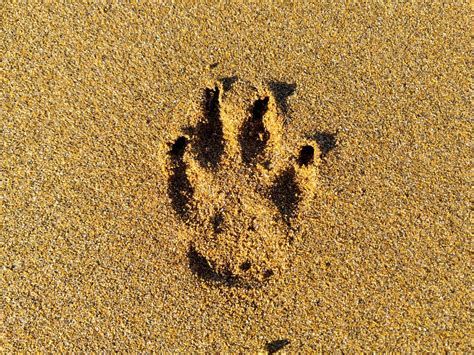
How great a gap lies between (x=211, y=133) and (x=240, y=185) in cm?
24

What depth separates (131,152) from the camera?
60.6 inches

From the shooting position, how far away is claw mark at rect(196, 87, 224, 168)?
154 cm

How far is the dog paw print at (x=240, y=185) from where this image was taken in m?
1.51

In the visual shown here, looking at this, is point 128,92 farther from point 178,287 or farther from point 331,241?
point 331,241

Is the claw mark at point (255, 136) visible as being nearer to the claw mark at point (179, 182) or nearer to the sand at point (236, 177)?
the sand at point (236, 177)

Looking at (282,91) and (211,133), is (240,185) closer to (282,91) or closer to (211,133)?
(211,133)

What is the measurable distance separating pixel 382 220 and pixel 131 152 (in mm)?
1015

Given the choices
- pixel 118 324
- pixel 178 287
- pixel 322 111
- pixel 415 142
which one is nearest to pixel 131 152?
pixel 178 287

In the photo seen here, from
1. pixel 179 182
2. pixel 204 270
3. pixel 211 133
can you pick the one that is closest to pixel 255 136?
pixel 211 133

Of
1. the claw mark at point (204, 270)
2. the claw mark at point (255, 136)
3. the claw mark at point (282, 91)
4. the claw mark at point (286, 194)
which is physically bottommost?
the claw mark at point (204, 270)

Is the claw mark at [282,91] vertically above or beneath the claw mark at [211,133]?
above

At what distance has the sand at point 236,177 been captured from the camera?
148cm

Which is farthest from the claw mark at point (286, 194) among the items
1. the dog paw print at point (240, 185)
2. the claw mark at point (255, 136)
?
the claw mark at point (255, 136)

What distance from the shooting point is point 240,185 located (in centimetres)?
153
